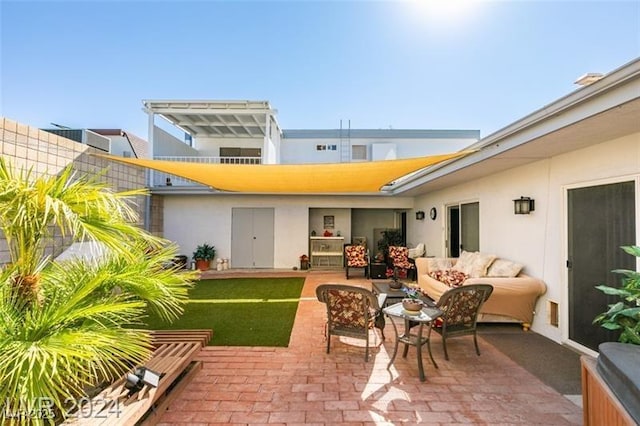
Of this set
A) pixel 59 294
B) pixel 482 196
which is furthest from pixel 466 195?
pixel 59 294

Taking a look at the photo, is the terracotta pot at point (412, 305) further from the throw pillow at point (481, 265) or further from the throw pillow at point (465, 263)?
the throw pillow at point (465, 263)

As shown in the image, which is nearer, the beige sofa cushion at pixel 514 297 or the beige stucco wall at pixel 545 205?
the beige stucco wall at pixel 545 205

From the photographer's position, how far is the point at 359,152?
13141 millimetres

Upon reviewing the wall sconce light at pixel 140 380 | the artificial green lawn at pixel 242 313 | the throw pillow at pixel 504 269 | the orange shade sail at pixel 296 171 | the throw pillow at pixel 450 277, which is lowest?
the artificial green lawn at pixel 242 313

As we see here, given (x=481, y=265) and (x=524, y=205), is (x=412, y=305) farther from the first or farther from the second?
(x=524, y=205)

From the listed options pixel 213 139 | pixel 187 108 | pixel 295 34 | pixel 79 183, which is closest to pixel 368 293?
pixel 79 183

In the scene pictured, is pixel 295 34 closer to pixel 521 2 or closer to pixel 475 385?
pixel 521 2

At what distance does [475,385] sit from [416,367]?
603 millimetres

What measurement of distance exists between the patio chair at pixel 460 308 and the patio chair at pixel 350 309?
0.77 meters

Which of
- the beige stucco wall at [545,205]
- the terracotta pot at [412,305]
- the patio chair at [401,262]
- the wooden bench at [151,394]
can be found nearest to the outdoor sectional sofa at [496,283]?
the beige stucco wall at [545,205]

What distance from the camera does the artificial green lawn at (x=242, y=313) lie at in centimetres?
405

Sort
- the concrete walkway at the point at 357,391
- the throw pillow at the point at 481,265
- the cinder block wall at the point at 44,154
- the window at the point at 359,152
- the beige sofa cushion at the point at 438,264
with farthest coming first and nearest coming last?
1. the window at the point at 359,152
2. the beige sofa cushion at the point at 438,264
3. the throw pillow at the point at 481,265
4. the cinder block wall at the point at 44,154
5. the concrete walkway at the point at 357,391

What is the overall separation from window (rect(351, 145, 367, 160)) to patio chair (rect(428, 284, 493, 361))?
10.2 meters

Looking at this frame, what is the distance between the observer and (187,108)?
8.73 metres
